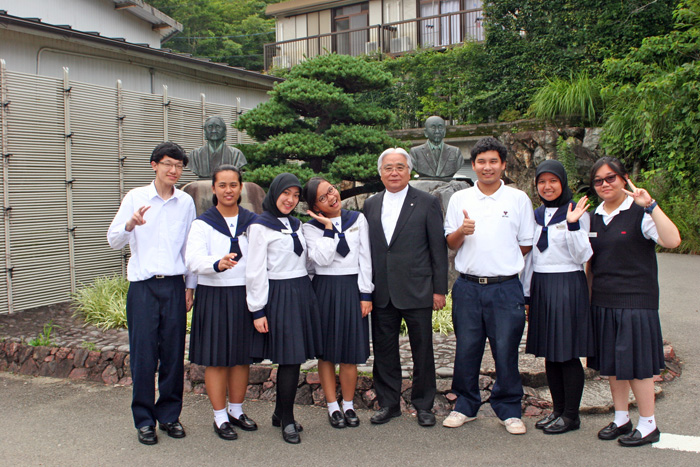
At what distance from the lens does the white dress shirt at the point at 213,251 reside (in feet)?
12.4

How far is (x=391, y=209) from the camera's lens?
4141 mm

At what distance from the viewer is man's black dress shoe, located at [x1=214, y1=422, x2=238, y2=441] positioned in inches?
152

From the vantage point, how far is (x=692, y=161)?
10.8 metres

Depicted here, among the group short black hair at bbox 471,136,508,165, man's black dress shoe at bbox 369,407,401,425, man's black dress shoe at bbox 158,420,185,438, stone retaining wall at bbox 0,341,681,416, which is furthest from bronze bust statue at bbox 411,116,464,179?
man's black dress shoe at bbox 158,420,185,438

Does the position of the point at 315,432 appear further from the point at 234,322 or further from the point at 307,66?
the point at 307,66

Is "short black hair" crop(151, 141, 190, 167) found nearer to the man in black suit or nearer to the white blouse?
the man in black suit

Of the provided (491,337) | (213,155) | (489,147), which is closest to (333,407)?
(491,337)

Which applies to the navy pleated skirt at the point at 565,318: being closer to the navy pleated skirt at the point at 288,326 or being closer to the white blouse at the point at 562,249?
the white blouse at the point at 562,249

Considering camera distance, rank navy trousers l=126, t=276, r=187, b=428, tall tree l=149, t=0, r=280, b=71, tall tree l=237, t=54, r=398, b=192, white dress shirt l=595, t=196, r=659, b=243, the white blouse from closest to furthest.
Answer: white dress shirt l=595, t=196, r=659, b=243 < the white blouse < navy trousers l=126, t=276, r=187, b=428 < tall tree l=237, t=54, r=398, b=192 < tall tree l=149, t=0, r=280, b=71

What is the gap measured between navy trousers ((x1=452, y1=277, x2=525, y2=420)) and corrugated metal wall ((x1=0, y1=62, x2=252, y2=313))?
577 centimetres

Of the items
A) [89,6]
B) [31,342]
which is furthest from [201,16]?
[31,342]

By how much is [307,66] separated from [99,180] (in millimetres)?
3285

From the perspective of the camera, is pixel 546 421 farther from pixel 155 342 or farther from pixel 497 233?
pixel 155 342

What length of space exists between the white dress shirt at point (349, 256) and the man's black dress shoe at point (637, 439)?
5.88 feet
